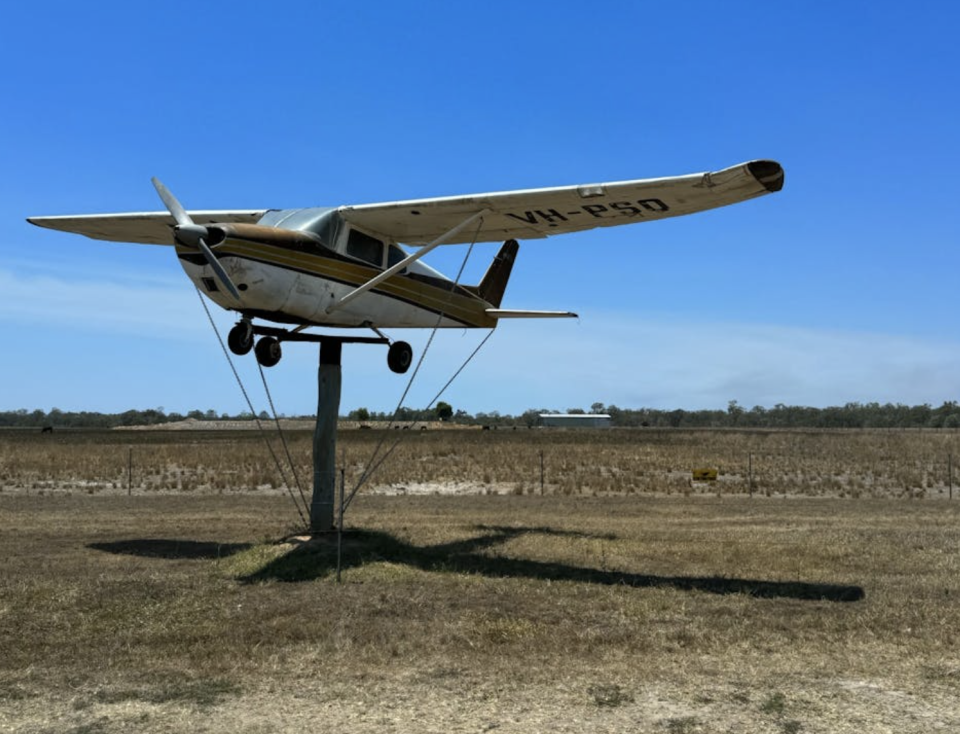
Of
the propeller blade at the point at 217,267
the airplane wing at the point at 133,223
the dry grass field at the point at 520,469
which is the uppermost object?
the airplane wing at the point at 133,223

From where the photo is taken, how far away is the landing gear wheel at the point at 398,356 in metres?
16.1

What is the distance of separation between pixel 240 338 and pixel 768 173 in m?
7.87

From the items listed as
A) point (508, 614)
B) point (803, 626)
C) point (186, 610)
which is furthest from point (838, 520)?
point (186, 610)

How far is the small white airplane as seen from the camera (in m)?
12.2

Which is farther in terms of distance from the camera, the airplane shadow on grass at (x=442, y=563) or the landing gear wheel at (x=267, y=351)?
the landing gear wheel at (x=267, y=351)

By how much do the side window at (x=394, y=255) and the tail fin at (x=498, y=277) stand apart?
438 cm

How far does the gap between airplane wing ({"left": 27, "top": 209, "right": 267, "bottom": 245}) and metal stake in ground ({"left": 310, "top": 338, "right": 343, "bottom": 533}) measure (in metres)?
2.90

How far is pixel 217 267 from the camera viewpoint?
472 inches

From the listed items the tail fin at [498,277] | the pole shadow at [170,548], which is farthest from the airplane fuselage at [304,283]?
the pole shadow at [170,548]

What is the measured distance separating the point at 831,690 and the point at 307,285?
9079 mm

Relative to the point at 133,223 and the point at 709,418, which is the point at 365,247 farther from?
the point at 709,418

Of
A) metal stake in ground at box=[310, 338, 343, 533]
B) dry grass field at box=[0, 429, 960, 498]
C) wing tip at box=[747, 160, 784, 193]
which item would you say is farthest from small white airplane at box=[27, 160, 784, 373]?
dry grass field at box=[0, 429, 960, 498]

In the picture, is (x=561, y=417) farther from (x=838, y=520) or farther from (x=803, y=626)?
(x=803, y=626)

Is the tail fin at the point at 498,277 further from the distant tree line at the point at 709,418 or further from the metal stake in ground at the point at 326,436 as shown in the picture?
the distant tree line at the point at 709,418
